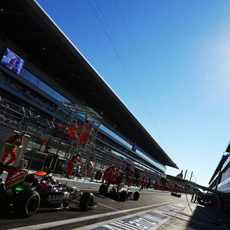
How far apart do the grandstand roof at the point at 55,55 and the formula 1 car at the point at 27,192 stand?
24.9m

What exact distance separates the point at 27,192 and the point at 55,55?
3642 centimetres

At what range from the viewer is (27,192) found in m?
7.23

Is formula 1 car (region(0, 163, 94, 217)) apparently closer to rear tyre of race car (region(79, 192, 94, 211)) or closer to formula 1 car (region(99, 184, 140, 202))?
rear tyre of race car (region(79, 192, 94, 211))

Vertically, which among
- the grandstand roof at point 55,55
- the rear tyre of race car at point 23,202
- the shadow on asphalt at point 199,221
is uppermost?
the grandstand roof at point 55,55

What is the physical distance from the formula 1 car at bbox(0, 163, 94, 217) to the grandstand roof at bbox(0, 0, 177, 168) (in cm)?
2488

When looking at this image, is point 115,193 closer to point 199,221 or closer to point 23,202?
point 199,221

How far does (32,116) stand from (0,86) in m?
28.2

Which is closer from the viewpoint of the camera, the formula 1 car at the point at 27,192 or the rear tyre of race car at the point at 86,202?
the formula 1 car at the point at 27,192

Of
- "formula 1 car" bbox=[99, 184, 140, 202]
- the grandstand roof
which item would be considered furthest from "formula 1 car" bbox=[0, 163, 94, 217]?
the grandstand roof

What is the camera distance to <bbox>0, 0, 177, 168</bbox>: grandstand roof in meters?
33.3

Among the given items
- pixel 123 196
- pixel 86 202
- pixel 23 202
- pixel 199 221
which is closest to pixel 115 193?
pixel 123 196

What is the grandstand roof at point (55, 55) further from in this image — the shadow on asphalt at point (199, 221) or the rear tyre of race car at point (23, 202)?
the rear tyre of race car at point (23, 202)

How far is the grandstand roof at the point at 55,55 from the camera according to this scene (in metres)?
33.3

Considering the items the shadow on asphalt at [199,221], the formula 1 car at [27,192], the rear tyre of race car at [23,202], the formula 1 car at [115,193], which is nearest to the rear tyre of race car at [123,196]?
the formula 1 car at [115,193]
